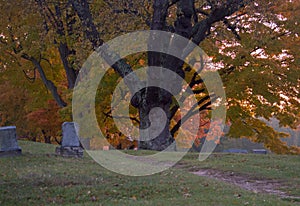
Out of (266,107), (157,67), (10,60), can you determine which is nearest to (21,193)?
(157,67)

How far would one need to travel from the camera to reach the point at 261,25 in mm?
18406

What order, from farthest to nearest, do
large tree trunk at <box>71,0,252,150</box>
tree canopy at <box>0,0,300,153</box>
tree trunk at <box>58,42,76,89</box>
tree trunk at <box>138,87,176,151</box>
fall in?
tree trunk at <box>58,42,76,89</box> < tree trunk at <box>138,87,176,151</box> < tree canopy at <box>0,0,300,153</box> < large tree trunk at <box>71,0,252,150</box>

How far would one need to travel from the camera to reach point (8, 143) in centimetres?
1440

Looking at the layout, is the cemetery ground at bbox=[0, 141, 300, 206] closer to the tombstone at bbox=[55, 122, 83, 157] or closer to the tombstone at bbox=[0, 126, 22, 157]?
the tombstone at bbox=[0, 126, 22, 157]

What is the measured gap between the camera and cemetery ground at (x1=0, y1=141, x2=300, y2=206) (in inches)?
333

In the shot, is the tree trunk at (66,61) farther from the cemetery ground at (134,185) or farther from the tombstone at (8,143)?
the cemetery ground at (134,185)

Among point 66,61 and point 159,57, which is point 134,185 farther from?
point 66,61

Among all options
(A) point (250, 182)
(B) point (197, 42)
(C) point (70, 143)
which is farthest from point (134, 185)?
(B) point (197, 42)

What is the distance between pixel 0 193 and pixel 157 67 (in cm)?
1083

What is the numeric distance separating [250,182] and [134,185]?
322cm

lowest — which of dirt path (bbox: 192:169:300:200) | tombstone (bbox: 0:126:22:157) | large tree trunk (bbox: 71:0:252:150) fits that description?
dirt path (bbox: 192:169:300:200)

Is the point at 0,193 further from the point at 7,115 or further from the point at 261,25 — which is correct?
the point at 7,115

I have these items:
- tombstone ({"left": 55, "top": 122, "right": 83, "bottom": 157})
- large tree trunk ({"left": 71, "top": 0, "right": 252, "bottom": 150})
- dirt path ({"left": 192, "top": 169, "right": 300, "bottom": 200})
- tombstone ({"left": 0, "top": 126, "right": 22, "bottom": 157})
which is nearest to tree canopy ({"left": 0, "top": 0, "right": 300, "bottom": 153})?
large tree trunk ({"left": 71, "top": 0, "right": 252, "bottom": 150})

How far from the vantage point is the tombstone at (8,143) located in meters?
14.2
